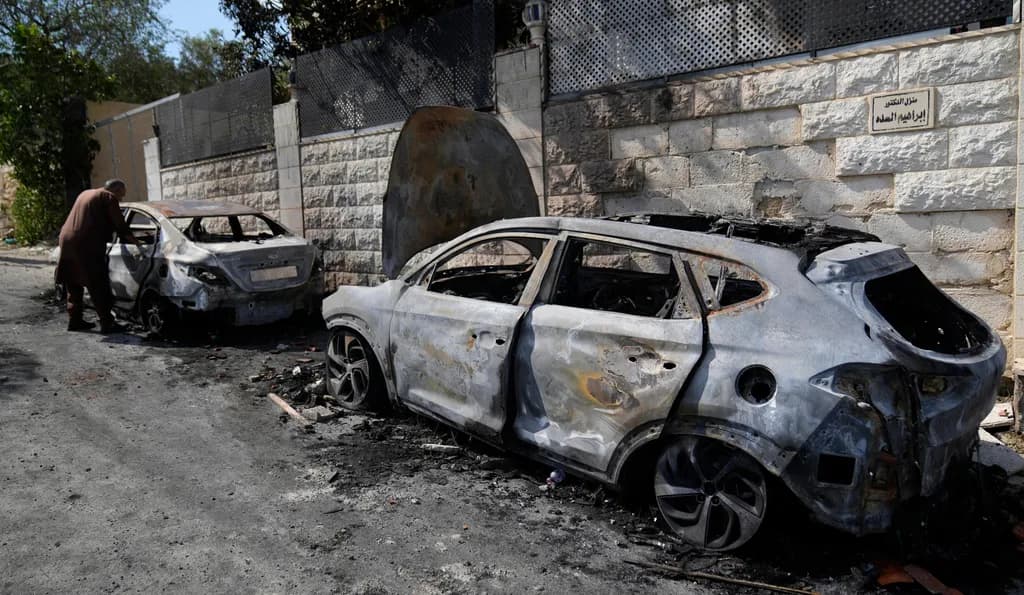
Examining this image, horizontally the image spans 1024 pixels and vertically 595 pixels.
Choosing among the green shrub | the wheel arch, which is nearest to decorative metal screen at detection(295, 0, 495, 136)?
the wheel arch

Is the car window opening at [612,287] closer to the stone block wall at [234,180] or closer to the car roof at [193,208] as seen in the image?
the car roof at [193,208]

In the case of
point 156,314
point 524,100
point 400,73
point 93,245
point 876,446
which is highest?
point 400,73

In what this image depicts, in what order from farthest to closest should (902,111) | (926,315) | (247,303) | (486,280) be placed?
1. (247,303)
2. (902,111)
3. (486,280)
4. (926,315)

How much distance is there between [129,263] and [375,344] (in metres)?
4.92

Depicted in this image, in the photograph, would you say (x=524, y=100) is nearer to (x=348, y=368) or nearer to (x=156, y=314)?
(x=348, y=368)

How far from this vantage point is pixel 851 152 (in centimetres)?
581

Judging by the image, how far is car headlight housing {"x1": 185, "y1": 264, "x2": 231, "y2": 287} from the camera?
24.6ft

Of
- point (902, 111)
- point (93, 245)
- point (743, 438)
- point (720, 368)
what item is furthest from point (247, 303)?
point (902, 111)

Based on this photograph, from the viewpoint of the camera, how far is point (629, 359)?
11.2ft

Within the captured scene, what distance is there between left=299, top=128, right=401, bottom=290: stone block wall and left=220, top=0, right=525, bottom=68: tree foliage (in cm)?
200

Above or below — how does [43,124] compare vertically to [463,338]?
above

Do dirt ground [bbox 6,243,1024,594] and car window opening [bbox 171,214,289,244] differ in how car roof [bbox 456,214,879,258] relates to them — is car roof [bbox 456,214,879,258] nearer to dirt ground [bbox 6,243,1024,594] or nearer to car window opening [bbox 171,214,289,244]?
dirt ground [bbox 6,243,1024,594]

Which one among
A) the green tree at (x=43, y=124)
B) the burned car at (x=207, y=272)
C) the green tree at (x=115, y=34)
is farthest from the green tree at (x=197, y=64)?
the burned car at (x=207, y=272)

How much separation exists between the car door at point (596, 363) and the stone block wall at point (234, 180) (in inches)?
345
